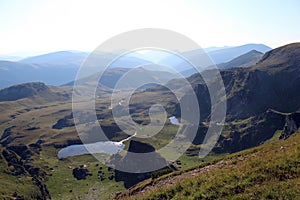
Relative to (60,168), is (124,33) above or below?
above

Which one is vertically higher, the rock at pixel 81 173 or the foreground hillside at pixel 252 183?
the foreground hillside at pixel 252 183

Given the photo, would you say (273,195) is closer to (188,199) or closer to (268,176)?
(268,176)

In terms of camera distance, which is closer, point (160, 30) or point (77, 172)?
point (160, 30)

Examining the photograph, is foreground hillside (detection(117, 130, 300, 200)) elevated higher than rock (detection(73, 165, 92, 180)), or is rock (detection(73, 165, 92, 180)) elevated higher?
foreground hillside (detection(117, 130, 300, 200))

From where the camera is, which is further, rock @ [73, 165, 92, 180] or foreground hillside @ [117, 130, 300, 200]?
rock @ [73, 165, 92, 180]

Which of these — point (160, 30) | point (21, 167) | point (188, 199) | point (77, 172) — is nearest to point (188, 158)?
point (77, 172)

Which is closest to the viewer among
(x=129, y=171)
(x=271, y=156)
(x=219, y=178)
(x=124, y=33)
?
(x=219, y=178)

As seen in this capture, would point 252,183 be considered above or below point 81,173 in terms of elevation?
above

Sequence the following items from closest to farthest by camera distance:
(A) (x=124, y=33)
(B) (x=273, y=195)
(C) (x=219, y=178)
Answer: (B) (x=273, y=195) → (C) (x=219, y=178) → (A) (x=124, y=33)

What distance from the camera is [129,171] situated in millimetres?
155750

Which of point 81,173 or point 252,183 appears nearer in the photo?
point 252,183

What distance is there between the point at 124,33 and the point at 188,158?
16611 cm

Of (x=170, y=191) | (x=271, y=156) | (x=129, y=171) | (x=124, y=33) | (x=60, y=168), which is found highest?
(x=124, y=33)

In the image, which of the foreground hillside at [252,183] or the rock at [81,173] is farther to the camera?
the rock at [81,173]
